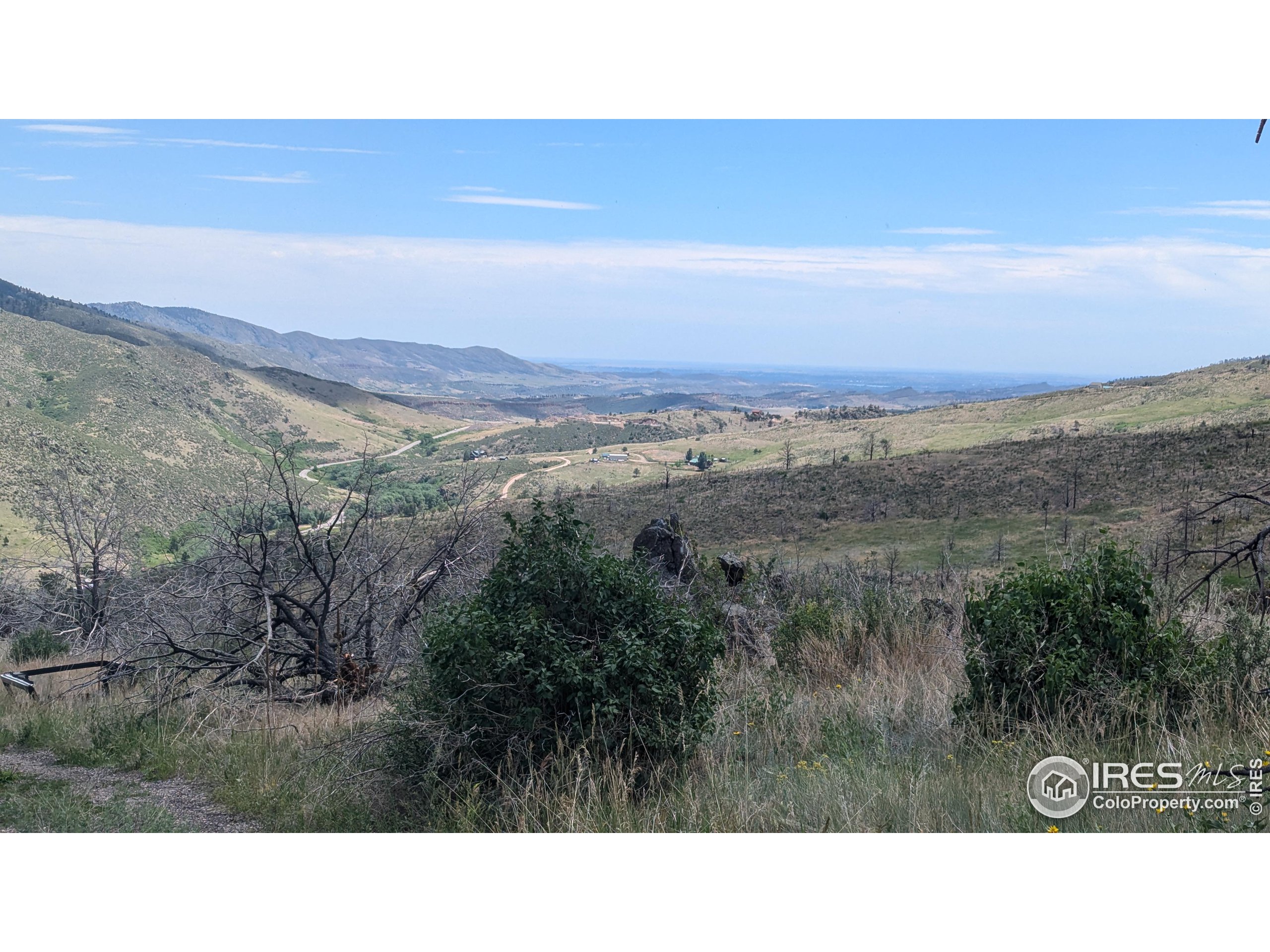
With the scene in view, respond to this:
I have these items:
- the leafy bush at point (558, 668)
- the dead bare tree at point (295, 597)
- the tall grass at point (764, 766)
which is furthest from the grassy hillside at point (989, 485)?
the leafy bush at point (558, 668)

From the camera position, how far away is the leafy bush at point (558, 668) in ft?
11.2

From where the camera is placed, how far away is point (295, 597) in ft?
20.1

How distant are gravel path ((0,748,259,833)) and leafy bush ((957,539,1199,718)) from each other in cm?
361

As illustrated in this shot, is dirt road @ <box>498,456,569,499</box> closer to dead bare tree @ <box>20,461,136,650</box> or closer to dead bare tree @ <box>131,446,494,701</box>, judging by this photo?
dead bare tree @ <box>20,461,136,650</box>

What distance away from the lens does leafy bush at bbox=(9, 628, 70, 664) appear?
938cm

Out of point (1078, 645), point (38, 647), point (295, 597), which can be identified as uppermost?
point (1078, 645)

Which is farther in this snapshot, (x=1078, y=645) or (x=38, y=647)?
(x=38, y=647)

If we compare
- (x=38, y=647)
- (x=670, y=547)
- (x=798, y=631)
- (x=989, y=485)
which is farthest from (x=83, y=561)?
(x=989, y=485)

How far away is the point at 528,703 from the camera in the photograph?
3.47 meters

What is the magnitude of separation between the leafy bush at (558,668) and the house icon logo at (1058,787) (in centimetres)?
136

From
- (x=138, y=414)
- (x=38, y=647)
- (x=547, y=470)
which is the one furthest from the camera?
(x=138, y=414)

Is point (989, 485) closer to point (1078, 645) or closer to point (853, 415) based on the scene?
point (1078, 645)

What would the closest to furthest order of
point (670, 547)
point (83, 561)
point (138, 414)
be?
1. point (670, 547)
2. point (83, 561)
3. point (138, 414)

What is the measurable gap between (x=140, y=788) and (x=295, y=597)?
181 centimetres
